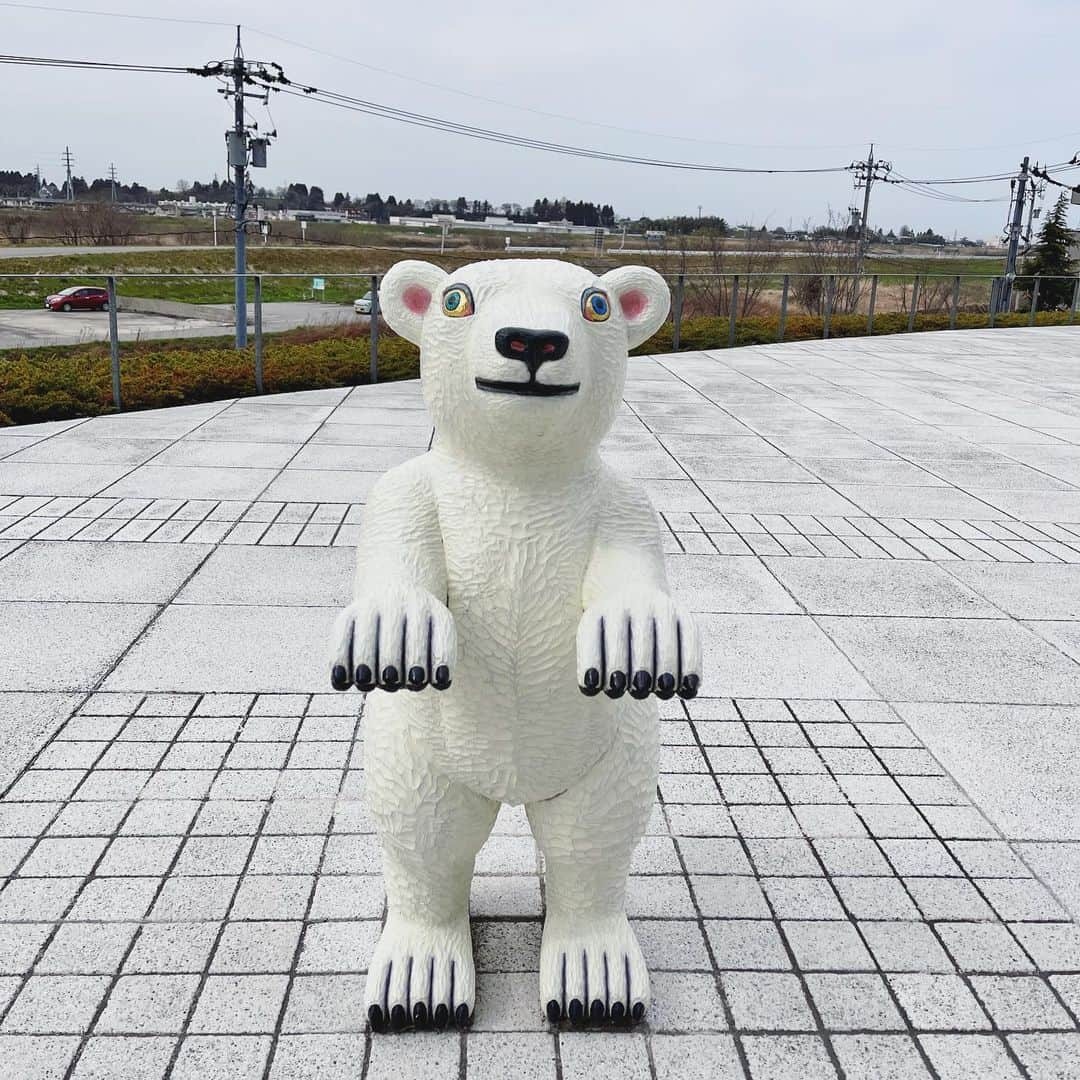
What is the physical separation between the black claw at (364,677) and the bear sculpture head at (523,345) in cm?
50

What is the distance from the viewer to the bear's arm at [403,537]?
2.03 meters

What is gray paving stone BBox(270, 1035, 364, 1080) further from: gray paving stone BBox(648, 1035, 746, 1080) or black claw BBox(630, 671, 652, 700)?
black claw BBox(630, 671, 652, 700)

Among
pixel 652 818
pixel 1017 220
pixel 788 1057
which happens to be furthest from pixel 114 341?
pixel 1017 220

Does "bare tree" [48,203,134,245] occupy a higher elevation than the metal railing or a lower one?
higher

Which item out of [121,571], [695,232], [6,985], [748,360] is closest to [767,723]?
[6,985]

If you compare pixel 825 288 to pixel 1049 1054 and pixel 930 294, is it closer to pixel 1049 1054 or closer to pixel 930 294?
pixel 930 294

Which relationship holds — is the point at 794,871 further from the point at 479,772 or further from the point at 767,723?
the point at 479,772

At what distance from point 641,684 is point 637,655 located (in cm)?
5

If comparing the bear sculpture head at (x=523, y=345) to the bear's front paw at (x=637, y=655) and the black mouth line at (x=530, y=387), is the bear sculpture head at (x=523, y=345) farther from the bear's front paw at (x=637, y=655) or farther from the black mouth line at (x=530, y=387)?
the bear's front paw at (x=637, y=655)

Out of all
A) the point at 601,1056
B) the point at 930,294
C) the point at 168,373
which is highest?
the point at 930,294

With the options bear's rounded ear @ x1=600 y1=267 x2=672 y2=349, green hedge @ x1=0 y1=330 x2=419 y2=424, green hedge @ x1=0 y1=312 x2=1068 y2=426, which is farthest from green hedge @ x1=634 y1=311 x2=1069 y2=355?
bear's rounded ear @ x1=600 y1=267 x2=672 y2=349

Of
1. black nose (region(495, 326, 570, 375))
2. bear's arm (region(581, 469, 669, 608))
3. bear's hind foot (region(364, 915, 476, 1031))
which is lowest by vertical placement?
bear's hind foot (region(364, 915, 476, 1031))

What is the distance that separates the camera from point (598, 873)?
7.68 feet

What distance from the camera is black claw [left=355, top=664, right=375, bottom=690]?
1.86 metres
